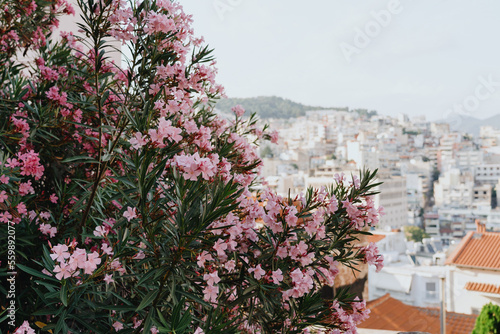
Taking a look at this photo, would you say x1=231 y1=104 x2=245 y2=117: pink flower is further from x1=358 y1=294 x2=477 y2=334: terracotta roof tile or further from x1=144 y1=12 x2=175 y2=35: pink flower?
x1=358 y1=294 x2=477 y2=334: terracotta roof tile

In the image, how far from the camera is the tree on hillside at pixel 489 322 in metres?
4.64

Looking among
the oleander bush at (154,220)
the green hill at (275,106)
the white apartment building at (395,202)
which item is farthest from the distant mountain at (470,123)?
the oleander bush at (154,220)

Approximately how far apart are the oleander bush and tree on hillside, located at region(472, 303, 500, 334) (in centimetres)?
429

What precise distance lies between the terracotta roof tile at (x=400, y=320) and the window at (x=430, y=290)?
235 inches

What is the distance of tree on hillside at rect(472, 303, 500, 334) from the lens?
4641mm

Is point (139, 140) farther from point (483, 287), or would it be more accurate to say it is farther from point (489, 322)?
point (483, 287)

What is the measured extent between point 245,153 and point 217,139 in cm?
13

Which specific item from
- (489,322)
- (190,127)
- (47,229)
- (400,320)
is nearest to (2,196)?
(47,229)

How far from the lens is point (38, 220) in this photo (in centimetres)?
135

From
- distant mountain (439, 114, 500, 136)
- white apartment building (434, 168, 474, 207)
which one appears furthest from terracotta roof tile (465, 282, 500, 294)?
distant mountain (439, 114, 500, 136)

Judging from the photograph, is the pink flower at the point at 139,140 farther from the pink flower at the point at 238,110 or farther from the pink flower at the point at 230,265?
the pink flower at the point at 238,110

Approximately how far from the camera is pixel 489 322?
4.66 m

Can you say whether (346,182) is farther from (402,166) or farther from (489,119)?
(489,119)

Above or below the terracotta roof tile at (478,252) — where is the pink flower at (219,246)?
above
